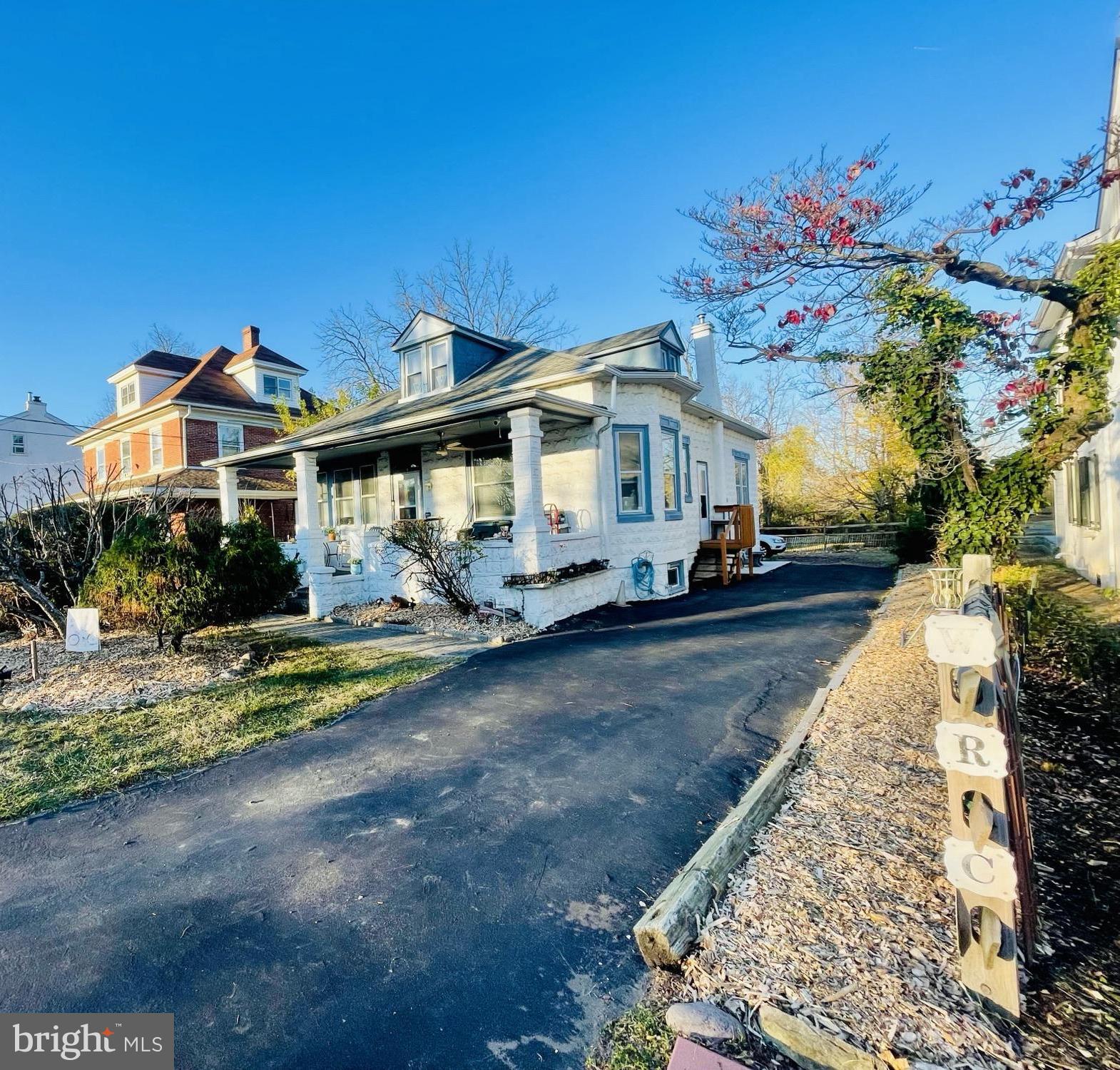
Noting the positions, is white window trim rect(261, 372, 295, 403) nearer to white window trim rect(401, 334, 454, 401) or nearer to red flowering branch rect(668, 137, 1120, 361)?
white window trim rect(401, 334, 454, 401)

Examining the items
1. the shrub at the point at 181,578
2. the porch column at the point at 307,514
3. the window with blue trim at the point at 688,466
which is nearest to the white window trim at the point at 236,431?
the porch column at the point at 307,514

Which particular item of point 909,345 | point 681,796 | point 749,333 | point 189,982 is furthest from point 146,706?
point 909,345

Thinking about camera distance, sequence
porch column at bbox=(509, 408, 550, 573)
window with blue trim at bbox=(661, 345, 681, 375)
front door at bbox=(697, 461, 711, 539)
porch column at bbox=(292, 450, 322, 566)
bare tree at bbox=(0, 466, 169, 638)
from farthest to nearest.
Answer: front door at bbox=(697, 461, 711, 539)
window with blue trim at bbox=(661, 345, 681, 375)
porch column at bbox=(292, 450, 322, 566)
porch column at bbox=(509, 408, 550, 573)
bare tree at bbox=(0, 466, 169, 638)

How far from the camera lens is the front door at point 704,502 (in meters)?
14.8

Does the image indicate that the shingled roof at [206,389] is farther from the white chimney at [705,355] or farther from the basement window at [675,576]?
the basement window at [675,576]

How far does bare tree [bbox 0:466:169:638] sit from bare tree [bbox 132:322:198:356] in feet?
103

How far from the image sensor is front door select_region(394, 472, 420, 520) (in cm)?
1391

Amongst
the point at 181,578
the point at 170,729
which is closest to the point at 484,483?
the point at 181,578

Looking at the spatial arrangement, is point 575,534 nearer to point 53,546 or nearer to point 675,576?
point 675,576

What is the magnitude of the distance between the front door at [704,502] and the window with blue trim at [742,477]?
8.44 feet

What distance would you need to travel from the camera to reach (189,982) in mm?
2143

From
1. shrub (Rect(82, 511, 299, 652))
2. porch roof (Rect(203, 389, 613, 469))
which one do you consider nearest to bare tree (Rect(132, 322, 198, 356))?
porch roof (Rect(203, 389, 613, 469))

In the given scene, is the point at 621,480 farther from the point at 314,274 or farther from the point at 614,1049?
the point at 314,274
